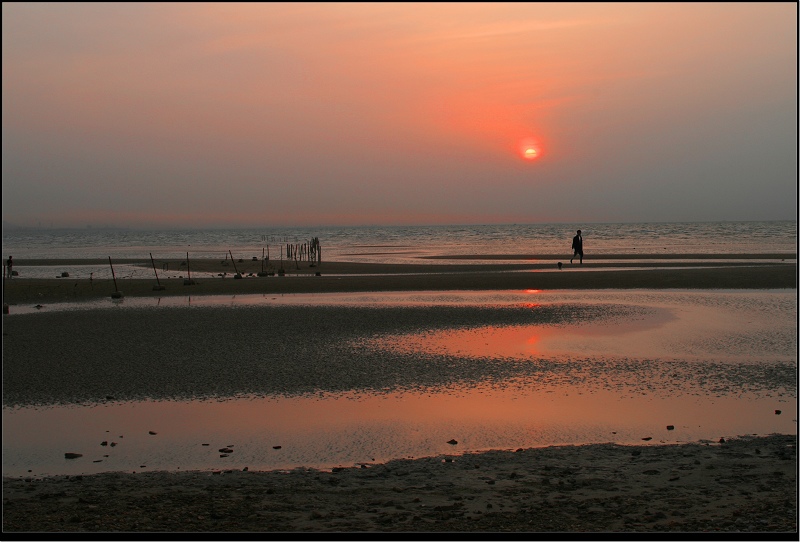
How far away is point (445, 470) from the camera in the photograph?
8000 mm

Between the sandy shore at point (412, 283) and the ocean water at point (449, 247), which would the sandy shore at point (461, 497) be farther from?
the ocean water at point (449, 247)

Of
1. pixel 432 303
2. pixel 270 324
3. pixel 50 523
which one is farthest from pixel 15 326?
pixel 50 523

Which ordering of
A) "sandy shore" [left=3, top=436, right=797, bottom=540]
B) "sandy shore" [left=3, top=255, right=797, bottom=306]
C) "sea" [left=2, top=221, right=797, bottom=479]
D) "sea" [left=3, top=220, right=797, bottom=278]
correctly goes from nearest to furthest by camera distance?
"sandy shore" [left=3, top=436, right=797, bottom=540]
"sea" [left=2, top=221, right=797, bottom=479]
"sandy shore" [left=3, top=255, right=797, bottom=306]
"sea" [left=3, top=220, right=797, bottom=278]

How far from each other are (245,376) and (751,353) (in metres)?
10.5

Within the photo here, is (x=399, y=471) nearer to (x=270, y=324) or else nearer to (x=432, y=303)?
(x=270, y=324)

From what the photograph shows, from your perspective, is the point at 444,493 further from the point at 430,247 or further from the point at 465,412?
the point at 430,247

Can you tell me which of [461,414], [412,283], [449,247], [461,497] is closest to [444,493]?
[461,497]

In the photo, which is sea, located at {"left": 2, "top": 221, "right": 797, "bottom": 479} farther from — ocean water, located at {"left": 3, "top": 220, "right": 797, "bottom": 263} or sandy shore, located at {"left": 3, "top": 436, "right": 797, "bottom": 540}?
ocean water, located at {"left": 3, "top": 220, "right": 797, "bottom": 263}

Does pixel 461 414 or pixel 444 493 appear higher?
pixel 444 493

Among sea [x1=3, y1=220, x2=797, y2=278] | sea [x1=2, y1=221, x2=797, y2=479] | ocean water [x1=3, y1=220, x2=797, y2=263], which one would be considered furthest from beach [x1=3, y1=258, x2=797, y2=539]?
ocean water [x1=3, y1=220, x2=797, y2=263]

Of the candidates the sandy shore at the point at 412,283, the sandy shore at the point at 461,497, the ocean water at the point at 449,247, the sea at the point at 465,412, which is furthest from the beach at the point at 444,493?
the ocean water at the point at 449,247

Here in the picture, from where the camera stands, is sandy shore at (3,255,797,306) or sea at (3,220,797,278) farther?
sea at (3,220,797,278)

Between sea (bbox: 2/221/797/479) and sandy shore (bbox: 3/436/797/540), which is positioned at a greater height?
sandy shore (bbox: 3/436/797/540)

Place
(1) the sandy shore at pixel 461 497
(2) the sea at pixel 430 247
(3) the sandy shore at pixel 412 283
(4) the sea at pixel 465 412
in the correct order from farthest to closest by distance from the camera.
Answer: (2) the sea at pixel 430 247
(3) the sandy shore at pixel 412 283
(4) the sea at pixel 465 412
(1) the sandy shore at pixel 461 497
